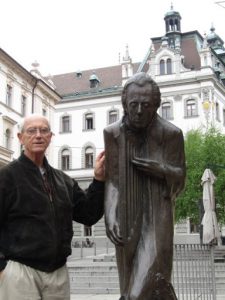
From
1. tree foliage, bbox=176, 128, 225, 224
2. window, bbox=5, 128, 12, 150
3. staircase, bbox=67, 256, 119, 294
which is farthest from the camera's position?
window, bbox=5, 128, 12, 150

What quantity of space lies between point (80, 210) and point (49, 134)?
55 centimetres

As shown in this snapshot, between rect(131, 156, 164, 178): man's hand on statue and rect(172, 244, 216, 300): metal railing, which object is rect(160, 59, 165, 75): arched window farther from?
rect(131, 156, 164, 178): man's hand on statue

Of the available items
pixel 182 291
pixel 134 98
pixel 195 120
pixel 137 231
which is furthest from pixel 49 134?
pixel 195 120

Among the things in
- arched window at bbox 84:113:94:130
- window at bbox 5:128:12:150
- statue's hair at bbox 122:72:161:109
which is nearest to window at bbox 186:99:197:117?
arched window at bbox 84:113:94:130

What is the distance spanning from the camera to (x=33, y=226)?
2.95 m

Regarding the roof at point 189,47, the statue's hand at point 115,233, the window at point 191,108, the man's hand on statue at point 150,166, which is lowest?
the statue's hand at point 115,233

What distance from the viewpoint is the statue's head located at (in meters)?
2.98

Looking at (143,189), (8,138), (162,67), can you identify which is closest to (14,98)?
(8,138)

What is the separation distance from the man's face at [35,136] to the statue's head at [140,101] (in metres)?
0.54

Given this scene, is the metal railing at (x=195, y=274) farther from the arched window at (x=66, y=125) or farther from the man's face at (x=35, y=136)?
the arched window at (x=66, y=125)

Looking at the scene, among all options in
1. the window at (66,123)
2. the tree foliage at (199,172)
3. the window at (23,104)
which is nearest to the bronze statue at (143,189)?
the tree foliage at (199,172)

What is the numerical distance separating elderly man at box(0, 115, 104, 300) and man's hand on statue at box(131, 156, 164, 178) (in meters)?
0.32

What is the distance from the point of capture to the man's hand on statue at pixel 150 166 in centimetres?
296

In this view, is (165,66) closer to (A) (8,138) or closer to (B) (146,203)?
(A) (8,138)
